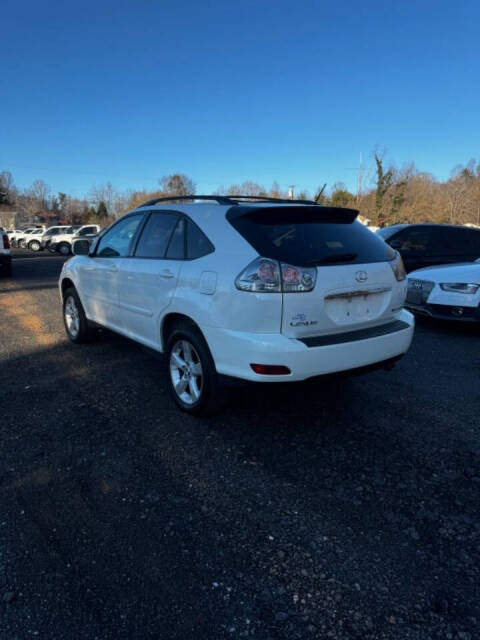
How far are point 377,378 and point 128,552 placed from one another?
311 cm

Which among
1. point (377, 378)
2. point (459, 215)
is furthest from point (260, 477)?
point (459, 215)

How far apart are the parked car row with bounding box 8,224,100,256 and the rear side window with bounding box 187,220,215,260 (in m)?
25.0

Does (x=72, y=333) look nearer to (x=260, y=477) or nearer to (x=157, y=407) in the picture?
(x=157, y=407)

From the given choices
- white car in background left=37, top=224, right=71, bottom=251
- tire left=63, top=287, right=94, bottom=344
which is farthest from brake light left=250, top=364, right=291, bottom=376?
white car in background left=37, top=224, right=71, bottom=251

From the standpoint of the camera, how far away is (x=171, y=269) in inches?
140

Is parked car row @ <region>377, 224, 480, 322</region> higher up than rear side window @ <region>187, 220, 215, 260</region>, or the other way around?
rear side window @ <region>187, 220, 215, 260</region>

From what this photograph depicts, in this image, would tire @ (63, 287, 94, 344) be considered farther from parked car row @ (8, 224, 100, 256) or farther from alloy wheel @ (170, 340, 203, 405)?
parked car row @ (8, 224, 100, 256)

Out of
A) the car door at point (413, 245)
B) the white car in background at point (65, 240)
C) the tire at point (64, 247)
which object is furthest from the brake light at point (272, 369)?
the tire at point (64, 247)

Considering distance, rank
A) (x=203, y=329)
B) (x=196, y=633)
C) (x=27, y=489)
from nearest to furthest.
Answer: (x=196, y=633) → (x=27, y=489) → (x=203, y=329)

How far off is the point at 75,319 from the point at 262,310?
3772mm

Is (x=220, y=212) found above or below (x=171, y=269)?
above

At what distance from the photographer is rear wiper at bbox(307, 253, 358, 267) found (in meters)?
2.94

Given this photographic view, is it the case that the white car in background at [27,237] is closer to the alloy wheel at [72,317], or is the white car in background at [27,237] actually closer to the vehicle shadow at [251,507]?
the alloy wheel at [72,317]

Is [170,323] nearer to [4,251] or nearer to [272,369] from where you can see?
[272,369]
